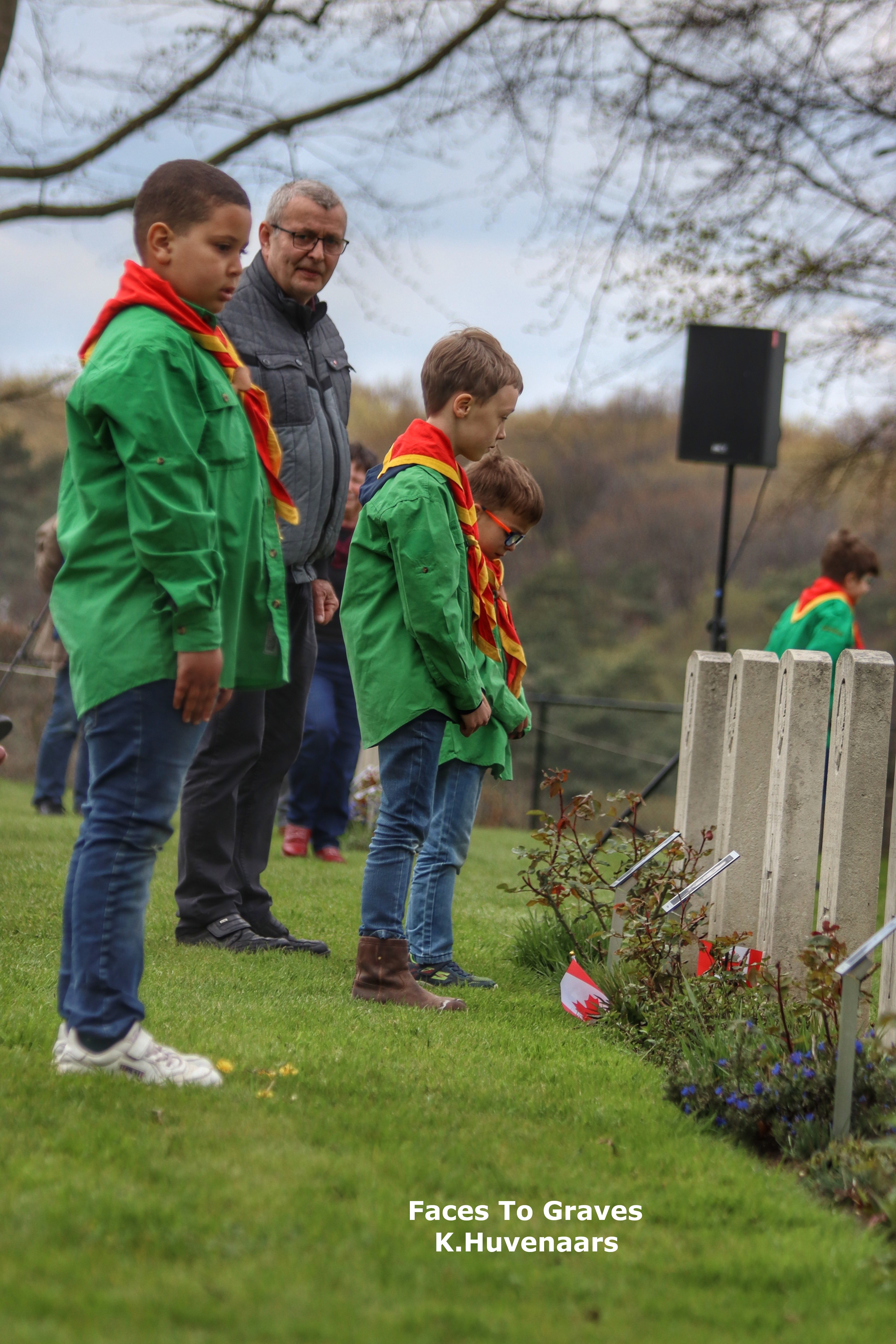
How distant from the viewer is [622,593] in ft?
121

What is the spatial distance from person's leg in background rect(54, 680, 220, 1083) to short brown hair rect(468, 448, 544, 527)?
5.87 feet

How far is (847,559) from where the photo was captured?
7.07m

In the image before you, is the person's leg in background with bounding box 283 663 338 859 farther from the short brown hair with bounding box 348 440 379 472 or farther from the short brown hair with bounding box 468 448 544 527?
the short brown hair with bounding box 468 448 544 527

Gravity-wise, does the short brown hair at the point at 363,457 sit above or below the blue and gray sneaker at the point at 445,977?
above

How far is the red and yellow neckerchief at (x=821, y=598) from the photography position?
6.96 m

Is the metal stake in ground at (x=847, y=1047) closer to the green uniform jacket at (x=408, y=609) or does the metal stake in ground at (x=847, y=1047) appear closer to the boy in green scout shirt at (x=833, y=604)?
the green uniform jacket at (x=408, y=609)

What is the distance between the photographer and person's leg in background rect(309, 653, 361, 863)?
253 inches

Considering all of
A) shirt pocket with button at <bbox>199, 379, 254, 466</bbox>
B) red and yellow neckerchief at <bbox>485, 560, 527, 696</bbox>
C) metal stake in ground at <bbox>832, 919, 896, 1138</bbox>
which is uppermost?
shirt pocket with button at <bbox>199, 379, 254, 466</bbox>

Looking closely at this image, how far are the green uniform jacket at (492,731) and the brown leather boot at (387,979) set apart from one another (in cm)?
61

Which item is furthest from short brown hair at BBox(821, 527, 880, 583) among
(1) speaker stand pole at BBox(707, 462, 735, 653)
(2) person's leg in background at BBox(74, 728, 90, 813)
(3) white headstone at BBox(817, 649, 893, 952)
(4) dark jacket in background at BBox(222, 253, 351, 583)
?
(3) white headstone at BBox(817, 649, 893, 952)

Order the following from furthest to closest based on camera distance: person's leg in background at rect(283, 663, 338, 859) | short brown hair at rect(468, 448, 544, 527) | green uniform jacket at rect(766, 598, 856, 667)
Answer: green uniform jacket at rect(766, 598, 856, 667), person's leg in background at rect(283, 663, 338, 859), short brown hair at rect(468, 448, 544, 527)

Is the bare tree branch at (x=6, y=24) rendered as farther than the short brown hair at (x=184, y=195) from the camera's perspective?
Yes

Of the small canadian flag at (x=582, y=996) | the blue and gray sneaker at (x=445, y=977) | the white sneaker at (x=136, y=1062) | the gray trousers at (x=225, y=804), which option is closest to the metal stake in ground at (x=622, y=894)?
the small canadian flag at (x=582, y=996)

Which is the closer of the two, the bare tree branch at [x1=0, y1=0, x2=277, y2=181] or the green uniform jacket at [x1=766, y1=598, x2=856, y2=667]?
the green uniform jacket at [x1=766, y1=598, x2=856, y2=667]
